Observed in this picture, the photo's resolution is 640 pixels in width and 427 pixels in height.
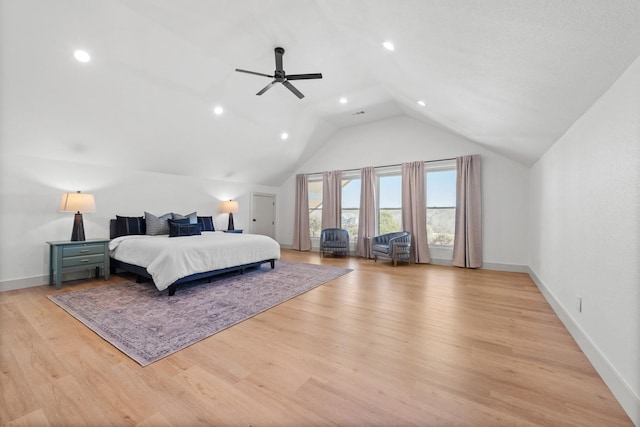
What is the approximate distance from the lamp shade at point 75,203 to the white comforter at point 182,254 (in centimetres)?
65

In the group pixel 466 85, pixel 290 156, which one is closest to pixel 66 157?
pixel 290 156

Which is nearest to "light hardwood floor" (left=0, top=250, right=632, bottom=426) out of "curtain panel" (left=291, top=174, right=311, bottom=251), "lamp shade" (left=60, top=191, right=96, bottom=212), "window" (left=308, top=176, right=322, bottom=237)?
"lamp shade" (left=60, top=191, right=96, bottom=212)

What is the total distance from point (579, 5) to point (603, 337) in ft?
6.50

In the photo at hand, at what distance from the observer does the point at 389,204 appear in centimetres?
620

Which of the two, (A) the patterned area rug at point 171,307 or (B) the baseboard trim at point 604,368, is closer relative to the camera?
(B) the baseboard trim at point 604,368

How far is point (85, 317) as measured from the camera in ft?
8.32

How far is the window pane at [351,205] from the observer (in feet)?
22.2

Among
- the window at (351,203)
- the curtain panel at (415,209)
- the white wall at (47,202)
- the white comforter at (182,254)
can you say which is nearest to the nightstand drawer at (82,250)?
the white comforter at (182,254)

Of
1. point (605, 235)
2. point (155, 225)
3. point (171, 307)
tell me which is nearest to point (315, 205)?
point (155, 225)

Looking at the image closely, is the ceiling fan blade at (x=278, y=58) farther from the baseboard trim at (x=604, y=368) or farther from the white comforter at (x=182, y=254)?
the baseboard trim at (x=604, y=368)

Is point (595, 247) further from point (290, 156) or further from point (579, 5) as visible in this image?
point (290, 156)

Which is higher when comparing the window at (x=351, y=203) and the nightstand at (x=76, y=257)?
the window at (x=351, y=203)

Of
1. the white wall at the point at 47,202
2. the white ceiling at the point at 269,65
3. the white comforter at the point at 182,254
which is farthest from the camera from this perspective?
the white wall at the point at 47,202

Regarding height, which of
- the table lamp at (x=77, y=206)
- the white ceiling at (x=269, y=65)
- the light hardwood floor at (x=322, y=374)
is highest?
the white ceiling at (x=269, y=65)
